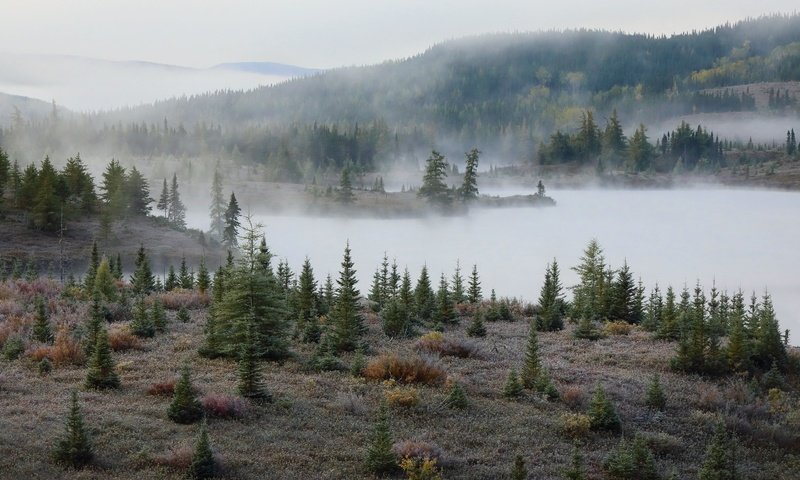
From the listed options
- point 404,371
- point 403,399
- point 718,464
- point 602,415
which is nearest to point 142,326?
point 404,371

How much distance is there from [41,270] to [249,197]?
7731 centimetres

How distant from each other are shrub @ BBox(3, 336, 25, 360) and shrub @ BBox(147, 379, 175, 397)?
20.5 ft

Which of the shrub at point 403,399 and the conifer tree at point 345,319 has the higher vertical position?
the conifer tree at point 345,319

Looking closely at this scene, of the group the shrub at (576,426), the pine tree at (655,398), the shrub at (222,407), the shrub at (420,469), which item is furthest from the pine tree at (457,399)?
the pine tree at (655,398)

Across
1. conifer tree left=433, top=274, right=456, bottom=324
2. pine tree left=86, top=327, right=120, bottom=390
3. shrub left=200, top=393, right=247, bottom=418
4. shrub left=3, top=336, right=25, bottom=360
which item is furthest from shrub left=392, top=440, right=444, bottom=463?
conifer tree left=433, top=274, right=456, bottom=324

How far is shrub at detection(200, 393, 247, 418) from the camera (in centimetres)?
1642

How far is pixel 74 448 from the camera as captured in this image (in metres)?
12.9

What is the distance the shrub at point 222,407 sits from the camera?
647 inches

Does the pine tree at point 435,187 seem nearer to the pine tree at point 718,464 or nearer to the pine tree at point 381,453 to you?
the pine tree at point 718,464

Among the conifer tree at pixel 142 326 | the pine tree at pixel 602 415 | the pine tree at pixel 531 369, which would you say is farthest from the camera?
the conifer tree at pixel 142 326

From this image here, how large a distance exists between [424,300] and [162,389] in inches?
807

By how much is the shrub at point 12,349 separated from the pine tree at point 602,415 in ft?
57.2

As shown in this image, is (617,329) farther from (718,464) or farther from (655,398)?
(718,464)

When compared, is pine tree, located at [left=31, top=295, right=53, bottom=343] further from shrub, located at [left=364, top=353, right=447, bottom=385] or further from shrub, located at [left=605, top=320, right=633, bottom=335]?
shrub, located at [left=605, top=320, right=633, bottom=335]
